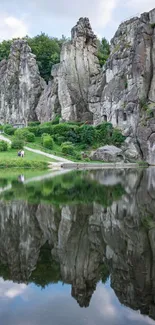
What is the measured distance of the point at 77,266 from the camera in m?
8.09

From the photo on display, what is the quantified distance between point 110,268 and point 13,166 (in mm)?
40678

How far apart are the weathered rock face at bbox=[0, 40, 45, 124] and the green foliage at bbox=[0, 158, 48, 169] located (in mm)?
37230

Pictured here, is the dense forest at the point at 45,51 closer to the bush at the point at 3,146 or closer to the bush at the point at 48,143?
the bush at the point at 48,143

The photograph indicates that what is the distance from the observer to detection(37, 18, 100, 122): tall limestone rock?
70.3 meters

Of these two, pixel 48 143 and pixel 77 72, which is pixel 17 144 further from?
pixel 77 72

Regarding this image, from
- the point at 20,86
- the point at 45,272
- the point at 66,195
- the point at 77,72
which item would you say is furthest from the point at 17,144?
the point at 45,272

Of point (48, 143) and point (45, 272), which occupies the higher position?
point (45, 272)

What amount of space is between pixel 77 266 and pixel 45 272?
0.73m

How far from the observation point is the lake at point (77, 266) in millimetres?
6008

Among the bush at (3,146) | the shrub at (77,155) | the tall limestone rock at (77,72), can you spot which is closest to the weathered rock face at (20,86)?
the tall limestone rock at (77,72)

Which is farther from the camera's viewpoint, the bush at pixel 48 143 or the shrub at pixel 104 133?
the shrub at pixel 104 133

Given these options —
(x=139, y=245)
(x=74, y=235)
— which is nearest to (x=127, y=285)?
(x=139, y=245)

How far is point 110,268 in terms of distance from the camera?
8.03m

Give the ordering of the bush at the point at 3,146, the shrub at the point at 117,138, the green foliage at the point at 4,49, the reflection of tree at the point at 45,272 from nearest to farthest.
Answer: the reflection of tree at the point at 45,272 < the bush at the point at 3,146 < the shrub at the point at 117,138 < the green foliage at the point at 4,49
